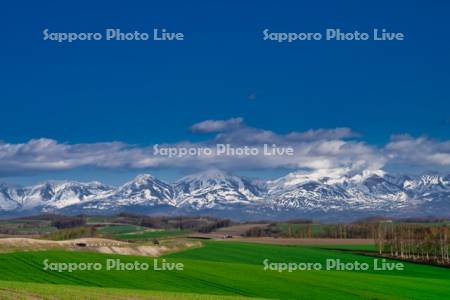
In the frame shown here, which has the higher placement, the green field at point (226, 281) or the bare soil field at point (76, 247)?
the bare soil field at point (76, 247)

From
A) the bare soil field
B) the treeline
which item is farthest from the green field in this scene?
the treeline

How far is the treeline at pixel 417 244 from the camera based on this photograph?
157250mm

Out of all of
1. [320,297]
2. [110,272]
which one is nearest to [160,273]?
[110,272]

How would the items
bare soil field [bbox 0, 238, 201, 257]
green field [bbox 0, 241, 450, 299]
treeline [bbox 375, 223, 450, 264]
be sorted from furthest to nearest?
treeline [bbox 375, 223, 450, 264]
bare soil field [bbox 0, 238, 201, 257]
green field [bbox 0, 241, 450, 299]

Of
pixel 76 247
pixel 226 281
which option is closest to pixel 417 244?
pixel 76 247

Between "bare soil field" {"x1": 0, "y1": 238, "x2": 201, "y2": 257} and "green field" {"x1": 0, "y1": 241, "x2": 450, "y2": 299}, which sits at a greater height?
"bare soil field" {"x1": 0, "y1": 238, "x2": 201, "y2": 257}

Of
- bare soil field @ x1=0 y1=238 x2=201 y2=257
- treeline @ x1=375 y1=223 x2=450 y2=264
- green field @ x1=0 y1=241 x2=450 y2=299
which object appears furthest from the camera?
treeline @ x1=375 y1=223 x2=450 y2=264

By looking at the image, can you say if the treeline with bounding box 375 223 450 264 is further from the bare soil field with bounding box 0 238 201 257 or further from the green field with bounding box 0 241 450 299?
the green field with bounding box 0 241 450 299

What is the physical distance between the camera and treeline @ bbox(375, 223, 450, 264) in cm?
15725

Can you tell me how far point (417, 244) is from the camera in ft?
554

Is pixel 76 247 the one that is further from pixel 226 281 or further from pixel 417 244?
pixel 417 244

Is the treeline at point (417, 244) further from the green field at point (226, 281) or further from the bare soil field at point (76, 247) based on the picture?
the green field at point (226, 281)

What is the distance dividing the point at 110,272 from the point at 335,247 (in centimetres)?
11717

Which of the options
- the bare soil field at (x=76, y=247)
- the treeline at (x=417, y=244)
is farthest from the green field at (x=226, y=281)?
the treeline at (x=417, y=244)
